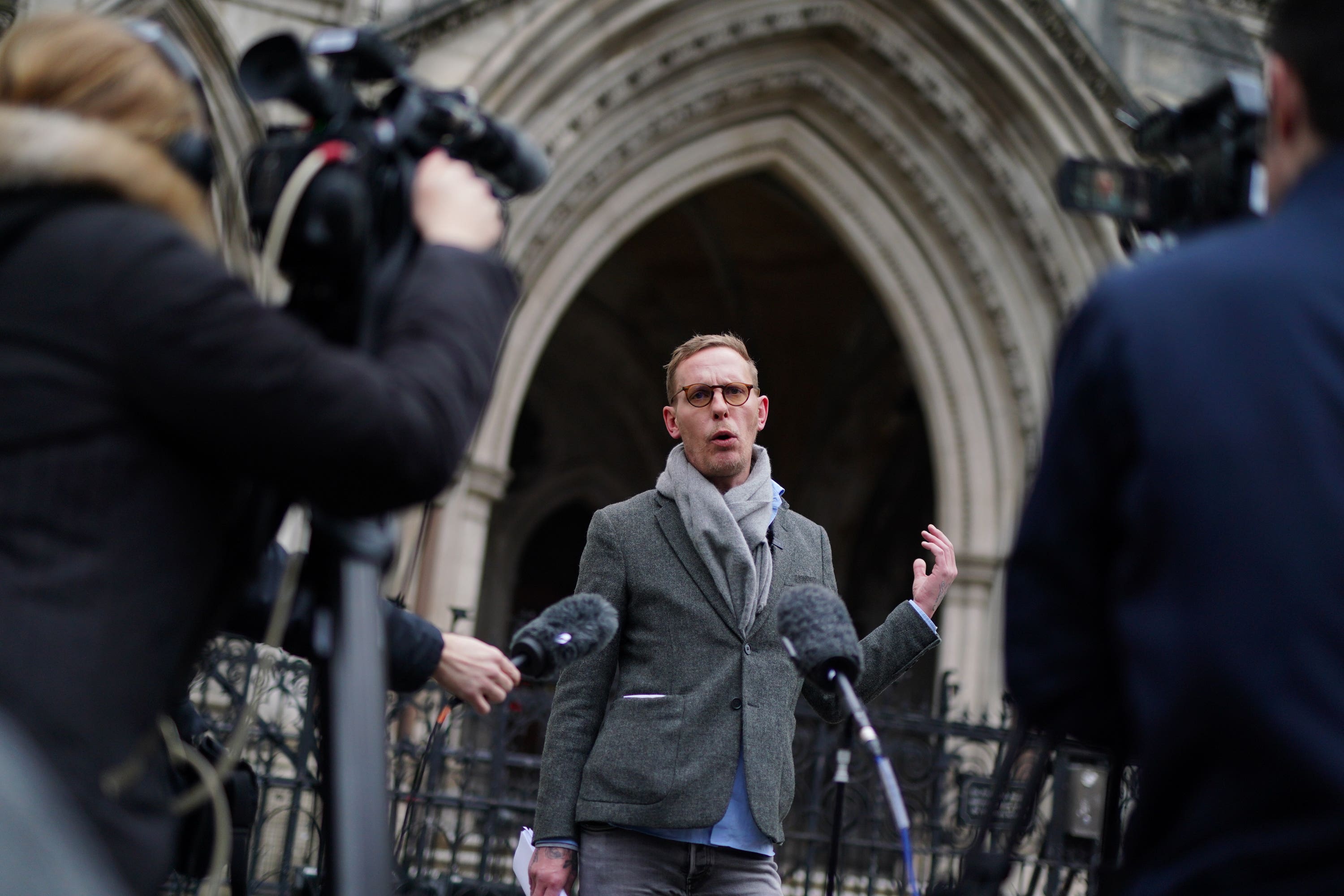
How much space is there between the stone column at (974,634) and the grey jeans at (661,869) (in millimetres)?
7110

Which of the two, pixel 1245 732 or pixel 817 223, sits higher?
pixel 817 223

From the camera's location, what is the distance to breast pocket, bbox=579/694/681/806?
9.11 feet

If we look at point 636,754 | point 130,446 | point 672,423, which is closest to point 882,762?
point 636,754

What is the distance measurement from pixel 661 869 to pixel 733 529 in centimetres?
71

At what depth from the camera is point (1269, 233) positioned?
1.24 meters

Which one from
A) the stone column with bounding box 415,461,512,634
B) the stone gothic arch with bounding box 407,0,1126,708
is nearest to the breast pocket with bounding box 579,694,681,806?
the stone column with bounding box 415,461,512,634

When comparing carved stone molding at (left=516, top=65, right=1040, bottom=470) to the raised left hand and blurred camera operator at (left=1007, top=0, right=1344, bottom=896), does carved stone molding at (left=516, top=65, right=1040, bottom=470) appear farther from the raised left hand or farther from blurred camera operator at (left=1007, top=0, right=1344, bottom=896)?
blurred camera operator at (left=1007, top=0, right=1344, bottom=896)

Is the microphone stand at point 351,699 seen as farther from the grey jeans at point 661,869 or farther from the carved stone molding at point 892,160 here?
the carved stone molding at point 892,160

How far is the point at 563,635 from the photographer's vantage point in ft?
8.14

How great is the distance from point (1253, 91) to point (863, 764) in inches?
234

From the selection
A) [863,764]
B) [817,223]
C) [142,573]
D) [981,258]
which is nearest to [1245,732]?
[142,573]

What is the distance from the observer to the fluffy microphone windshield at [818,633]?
7.28ft

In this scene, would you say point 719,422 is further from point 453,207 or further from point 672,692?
point 453,207

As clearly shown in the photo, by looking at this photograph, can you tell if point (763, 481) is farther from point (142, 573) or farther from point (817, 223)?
point (817, 223)
